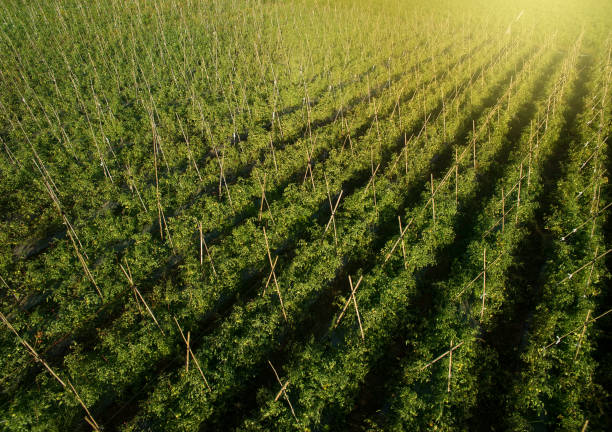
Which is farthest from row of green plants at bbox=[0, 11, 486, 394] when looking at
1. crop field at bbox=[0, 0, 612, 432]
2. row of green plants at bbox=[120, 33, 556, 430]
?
row of green plants at bbox=[120, 33, 556, 430]

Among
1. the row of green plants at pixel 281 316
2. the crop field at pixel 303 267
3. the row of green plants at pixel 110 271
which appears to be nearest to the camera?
the row of green plants at pixel 281 316

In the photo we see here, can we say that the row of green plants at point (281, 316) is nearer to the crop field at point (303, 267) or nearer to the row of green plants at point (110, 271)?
the crop field at point (303, 267)

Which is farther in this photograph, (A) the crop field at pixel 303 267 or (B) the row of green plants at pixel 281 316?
(A) the crop field at pixel 303 267

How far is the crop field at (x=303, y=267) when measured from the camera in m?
7.25

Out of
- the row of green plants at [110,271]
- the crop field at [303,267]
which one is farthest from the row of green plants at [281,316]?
the row of green plants at [110,271]

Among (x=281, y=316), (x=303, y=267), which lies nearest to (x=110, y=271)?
(x=281, y=316)

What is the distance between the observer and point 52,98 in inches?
750

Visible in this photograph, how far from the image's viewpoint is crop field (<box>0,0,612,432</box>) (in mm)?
7250

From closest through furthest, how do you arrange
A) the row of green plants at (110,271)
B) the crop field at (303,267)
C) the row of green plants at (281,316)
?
the row of green plants at (281,316) → the crop field at (303,267) → the row of green plants at (110,271)

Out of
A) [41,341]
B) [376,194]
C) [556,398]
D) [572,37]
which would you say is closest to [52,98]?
[41,341]

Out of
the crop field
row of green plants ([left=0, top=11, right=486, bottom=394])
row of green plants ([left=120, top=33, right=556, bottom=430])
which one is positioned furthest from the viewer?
row of green plants ([left=0, top=11, right=486, bottom=394])

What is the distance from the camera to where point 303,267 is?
9859mm

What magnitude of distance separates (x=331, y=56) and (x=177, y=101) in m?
13.8

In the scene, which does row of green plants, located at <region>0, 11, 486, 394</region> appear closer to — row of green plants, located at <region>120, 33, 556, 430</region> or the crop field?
the crop field
